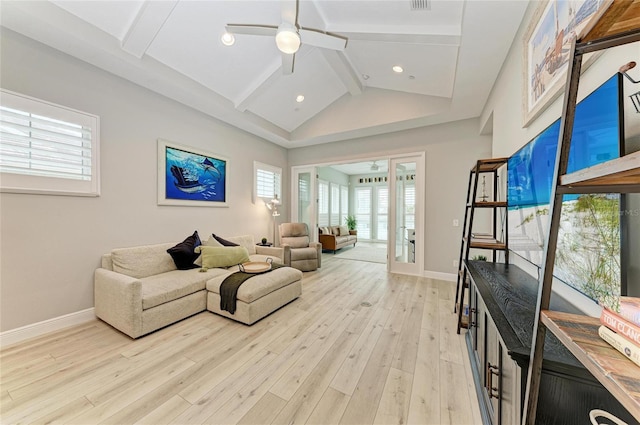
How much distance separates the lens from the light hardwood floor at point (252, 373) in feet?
4.76

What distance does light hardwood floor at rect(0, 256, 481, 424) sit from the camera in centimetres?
145

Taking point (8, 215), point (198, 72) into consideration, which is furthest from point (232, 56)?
point (8, 215)

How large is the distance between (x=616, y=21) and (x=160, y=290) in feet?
11.1

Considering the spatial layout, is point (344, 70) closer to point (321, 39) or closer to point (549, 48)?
point (321, 39)

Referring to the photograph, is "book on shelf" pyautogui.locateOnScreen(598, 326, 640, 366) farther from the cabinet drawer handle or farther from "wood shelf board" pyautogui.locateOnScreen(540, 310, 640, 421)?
the cabinet drawer handle

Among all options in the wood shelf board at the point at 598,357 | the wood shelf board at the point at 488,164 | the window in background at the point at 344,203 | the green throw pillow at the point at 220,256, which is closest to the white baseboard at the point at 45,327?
the green throw pillow at the point at 220,256

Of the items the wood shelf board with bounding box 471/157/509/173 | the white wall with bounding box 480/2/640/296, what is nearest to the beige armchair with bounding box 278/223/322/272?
the wood shelf board with bounding box 471/157/509/173

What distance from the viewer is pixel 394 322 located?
8.55 feet

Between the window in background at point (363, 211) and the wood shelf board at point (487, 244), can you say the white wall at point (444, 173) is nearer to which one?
the wood shelf board at point (487, 244)

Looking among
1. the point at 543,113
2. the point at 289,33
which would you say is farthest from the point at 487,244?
the point at 289,33

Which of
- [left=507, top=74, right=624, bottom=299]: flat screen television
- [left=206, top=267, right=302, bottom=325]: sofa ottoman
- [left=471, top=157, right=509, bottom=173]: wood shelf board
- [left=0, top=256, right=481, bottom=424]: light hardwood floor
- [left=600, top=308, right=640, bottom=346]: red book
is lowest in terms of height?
[left=0, top=256, right=481, bottom=424]: light hardwood floor

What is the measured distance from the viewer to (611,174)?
54cm

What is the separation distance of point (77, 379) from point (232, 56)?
3.72m

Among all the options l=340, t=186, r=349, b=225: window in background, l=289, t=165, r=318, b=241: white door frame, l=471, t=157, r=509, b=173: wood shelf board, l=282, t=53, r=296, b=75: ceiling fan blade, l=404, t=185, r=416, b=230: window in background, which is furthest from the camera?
l=340, t=186, r=349, b=225: window in background
